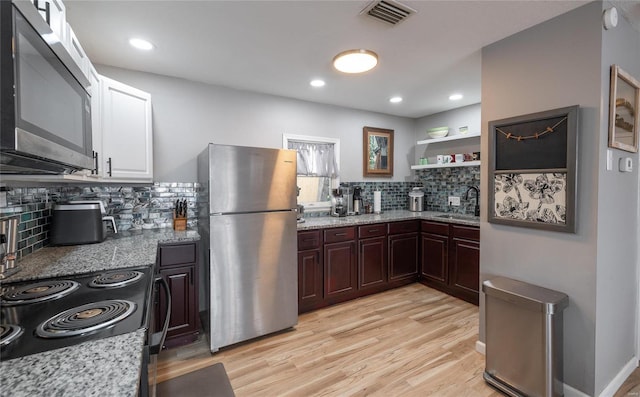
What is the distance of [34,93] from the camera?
818 mm

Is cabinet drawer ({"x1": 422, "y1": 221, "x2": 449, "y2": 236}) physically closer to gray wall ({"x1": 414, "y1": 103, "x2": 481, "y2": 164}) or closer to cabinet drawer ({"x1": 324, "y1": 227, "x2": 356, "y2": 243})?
cabinet drawer ({"x1": 324, "y1": 227, "x2": 356, "y2": 243})

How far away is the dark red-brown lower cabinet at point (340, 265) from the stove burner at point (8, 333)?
243 centimetres

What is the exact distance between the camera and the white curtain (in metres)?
3.73

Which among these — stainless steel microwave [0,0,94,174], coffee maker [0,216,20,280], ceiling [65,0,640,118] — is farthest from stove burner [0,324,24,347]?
ceiling [65,0,640,118]

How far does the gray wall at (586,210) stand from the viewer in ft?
5.63

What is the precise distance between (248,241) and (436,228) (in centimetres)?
230

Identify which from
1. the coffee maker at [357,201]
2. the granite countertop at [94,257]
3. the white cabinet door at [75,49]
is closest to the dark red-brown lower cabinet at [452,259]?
the coffee maker at [357,201]

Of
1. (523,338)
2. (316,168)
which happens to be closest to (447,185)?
(316,168)

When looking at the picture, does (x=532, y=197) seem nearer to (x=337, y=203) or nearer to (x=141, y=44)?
(x=337, y=203)

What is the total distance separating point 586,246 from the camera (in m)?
1.74

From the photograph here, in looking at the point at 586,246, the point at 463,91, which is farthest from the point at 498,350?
the point at 463,91

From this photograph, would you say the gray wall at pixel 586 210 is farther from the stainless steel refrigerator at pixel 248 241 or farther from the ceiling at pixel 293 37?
the stainless steel refrigerator at pixel 248 241

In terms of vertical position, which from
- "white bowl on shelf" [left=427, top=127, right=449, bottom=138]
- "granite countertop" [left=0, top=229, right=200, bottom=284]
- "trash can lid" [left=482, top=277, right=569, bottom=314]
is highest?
"white bowl on shelf" [left=427, top=127, right=449, bottom=138]

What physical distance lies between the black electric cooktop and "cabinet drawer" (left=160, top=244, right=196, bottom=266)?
80 centimetres
